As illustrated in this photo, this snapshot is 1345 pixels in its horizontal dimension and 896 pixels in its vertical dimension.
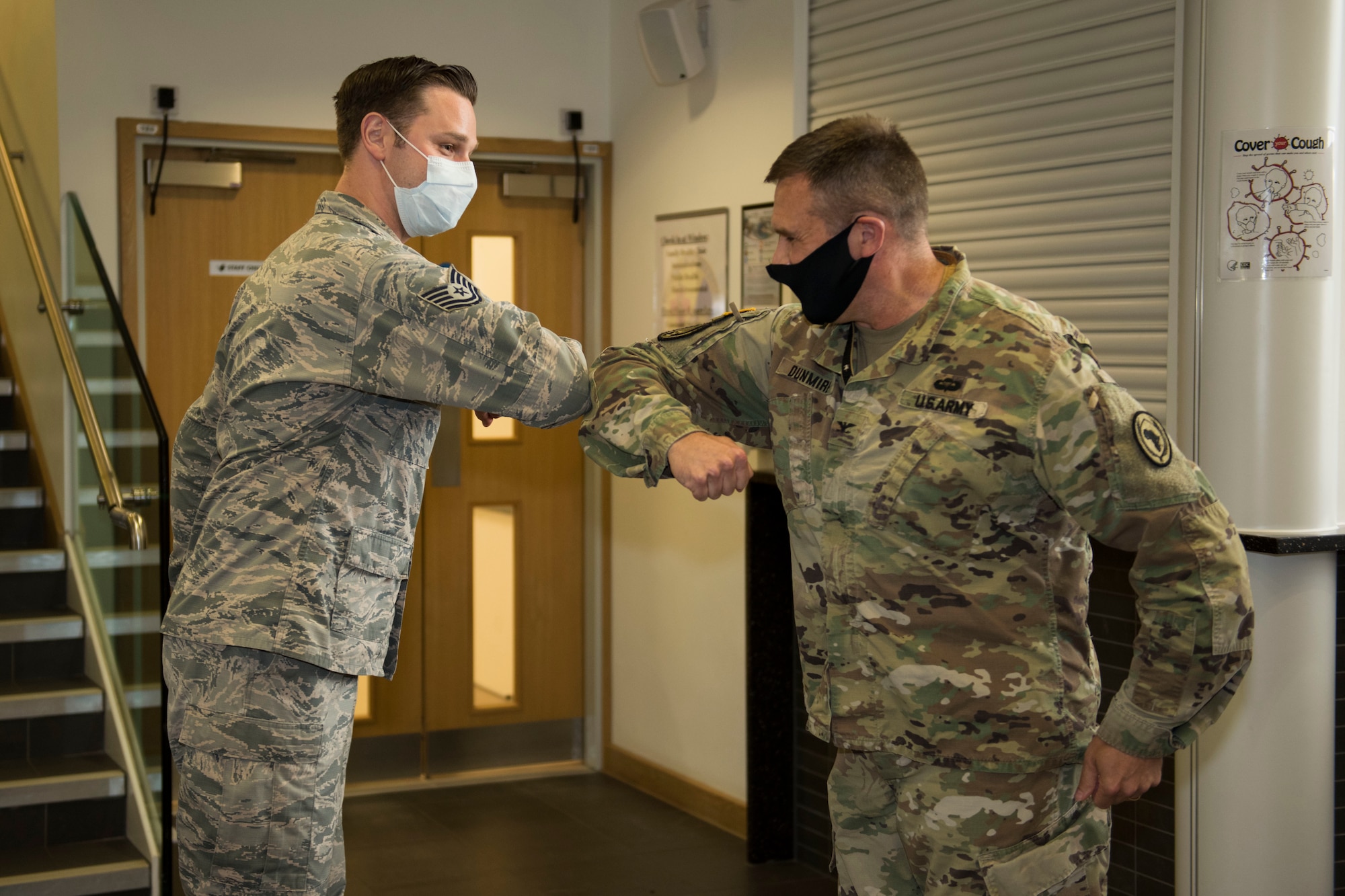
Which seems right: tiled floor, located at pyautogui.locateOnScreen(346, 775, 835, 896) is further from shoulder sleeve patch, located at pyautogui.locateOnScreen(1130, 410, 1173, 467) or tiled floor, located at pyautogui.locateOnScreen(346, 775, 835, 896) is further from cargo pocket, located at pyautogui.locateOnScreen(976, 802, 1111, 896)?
shoulder sleeve patch, located at pyautogui.locateOnScreen(1130, 410, 1173, 467)

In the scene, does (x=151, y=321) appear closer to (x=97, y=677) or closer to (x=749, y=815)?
(x=97, y=677)

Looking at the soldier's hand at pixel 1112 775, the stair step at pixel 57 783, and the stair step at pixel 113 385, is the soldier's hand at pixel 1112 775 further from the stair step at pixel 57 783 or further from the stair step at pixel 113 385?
the stair step at pixel 57 783

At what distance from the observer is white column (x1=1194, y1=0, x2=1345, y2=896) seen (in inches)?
A: 101

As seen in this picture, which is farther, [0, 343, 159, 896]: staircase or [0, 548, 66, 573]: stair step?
[0, 548, 66, 573]: stair step

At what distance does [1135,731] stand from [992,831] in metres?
0.24

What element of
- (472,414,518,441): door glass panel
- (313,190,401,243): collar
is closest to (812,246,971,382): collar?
(313,190,401,243): collar

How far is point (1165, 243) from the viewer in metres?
2.81

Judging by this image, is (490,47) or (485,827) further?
(490,47)

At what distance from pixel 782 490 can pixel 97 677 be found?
2.94 metres

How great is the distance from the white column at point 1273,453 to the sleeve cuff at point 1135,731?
1025mm

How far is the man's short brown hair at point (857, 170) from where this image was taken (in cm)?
184

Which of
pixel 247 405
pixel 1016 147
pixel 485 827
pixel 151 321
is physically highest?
pixel 1016 147

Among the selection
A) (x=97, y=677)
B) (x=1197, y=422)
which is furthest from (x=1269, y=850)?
(x=97, y=677)

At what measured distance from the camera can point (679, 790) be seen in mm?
4840
